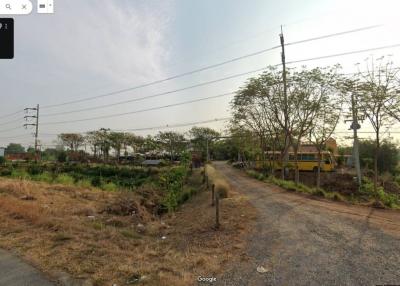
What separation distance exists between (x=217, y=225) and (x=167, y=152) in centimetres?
6045

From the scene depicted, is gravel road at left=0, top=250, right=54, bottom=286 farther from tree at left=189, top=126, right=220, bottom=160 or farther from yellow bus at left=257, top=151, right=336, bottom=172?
tree at left=189, top=126, right=220, bottom=160

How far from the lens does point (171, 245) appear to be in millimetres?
8031

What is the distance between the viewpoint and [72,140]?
7506cm

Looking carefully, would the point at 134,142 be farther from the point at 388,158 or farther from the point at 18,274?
the point at 18,274

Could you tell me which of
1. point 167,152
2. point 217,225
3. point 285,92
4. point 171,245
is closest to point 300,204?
point 217,225

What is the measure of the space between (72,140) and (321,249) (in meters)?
75.7

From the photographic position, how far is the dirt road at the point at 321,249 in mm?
5332

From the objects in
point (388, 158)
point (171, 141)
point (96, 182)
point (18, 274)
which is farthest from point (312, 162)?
point (18, 274)

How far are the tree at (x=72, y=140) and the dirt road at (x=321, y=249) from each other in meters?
70.3

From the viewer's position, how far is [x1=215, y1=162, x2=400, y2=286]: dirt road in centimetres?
533

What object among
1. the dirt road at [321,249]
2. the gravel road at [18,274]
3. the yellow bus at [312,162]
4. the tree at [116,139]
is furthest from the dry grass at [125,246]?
the tree at [116,139]

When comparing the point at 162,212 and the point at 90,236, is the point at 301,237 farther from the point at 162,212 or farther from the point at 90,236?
the point at 162,212

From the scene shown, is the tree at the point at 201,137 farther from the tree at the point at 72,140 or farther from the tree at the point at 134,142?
the tree at the point at 72,140

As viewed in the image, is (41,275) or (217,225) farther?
(217,225)
